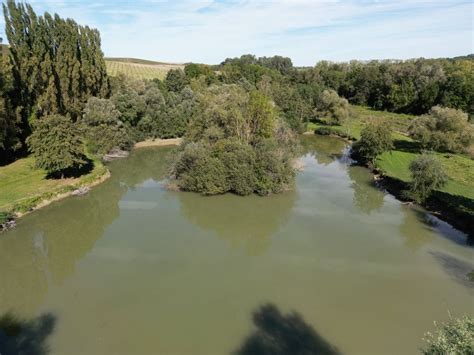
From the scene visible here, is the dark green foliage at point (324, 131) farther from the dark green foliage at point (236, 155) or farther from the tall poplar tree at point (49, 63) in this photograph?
the tall poplar tree at point (49, 63)

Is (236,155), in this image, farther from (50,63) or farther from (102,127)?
(50,63)

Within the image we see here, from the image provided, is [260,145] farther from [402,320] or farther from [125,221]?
[402,320]

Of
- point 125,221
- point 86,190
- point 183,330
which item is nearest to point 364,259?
point 183,330

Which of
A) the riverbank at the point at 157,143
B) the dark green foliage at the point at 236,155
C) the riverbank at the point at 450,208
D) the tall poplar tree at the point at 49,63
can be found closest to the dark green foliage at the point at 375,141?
the riverbank at the point at 450,208

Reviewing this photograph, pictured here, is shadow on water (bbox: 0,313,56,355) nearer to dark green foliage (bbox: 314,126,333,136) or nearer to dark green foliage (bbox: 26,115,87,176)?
dark green foliage (bbox: 26,115,87,176)

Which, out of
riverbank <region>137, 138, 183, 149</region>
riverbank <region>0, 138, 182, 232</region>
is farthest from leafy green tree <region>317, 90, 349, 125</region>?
riverbank <region>0, 138, 182, 232</region>
